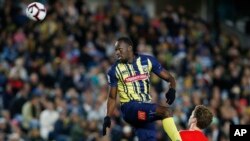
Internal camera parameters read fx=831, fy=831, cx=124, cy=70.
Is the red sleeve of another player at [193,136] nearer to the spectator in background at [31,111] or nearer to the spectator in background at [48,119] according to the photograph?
the spectator in background at [48,119]

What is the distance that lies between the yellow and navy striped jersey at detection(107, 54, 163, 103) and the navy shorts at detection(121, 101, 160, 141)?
5.9 inches

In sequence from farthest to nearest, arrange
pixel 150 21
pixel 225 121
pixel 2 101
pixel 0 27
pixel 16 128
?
A: pixel 150 21
pixel 0 27
pixel 225 121
pixel 2 101
pixel 16 128

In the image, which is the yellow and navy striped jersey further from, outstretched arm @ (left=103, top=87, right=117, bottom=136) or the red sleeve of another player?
the red sleeve of another player

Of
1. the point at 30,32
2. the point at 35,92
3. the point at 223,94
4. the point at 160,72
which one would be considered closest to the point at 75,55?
the point at 30,32

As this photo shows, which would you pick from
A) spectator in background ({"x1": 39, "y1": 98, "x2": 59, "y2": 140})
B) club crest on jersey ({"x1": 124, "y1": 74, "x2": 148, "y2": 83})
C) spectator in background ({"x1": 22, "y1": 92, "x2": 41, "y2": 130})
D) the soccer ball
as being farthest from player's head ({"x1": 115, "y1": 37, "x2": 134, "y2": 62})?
spectator in background ({"x1": 22, "y1": 92, "x2": 41, "y2": 130})

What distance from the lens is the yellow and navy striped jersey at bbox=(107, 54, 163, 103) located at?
1191 cm

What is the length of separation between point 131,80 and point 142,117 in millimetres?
610

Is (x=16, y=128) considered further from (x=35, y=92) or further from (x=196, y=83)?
(x=196, y=83)

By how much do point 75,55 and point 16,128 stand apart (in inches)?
169

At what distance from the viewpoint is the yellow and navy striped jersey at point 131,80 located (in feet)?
39.1

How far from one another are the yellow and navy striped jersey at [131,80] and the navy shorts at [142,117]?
149 millimetres

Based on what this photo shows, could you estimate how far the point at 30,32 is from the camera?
857 inches

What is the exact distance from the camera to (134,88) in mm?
11898

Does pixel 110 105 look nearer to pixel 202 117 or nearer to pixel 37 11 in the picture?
pixel 202 117
